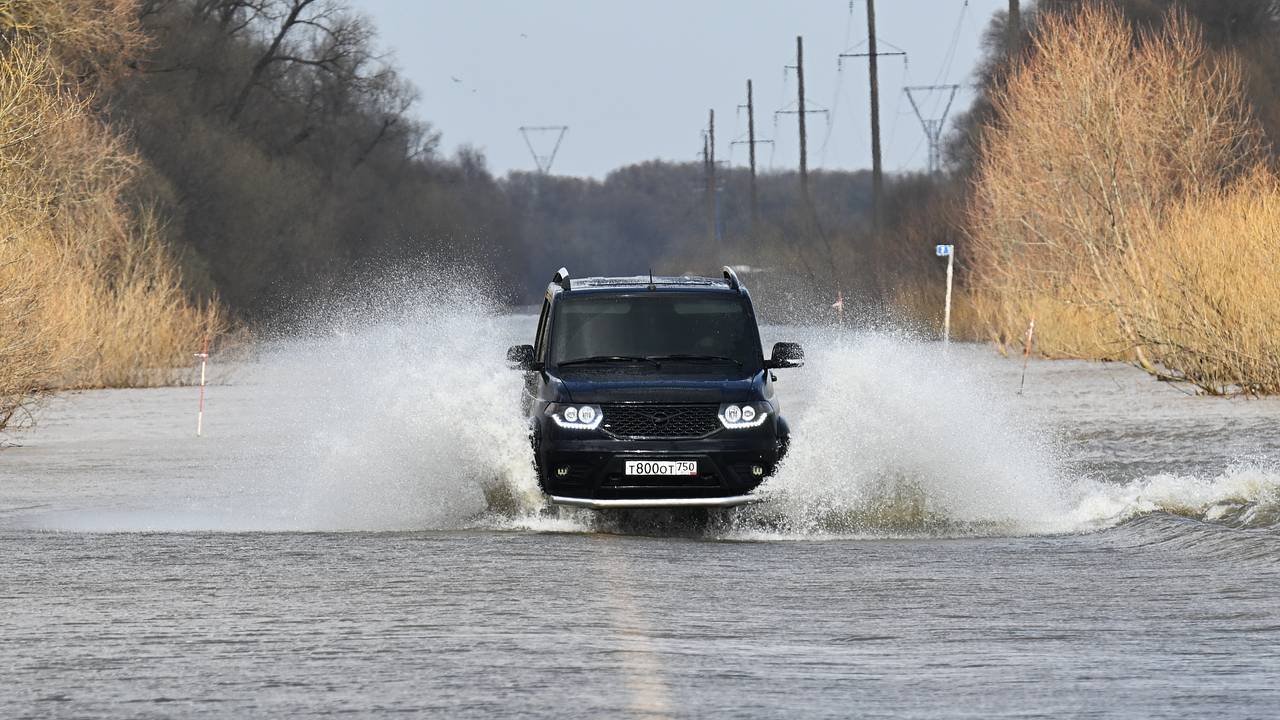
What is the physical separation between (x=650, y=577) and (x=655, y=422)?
2.26 m

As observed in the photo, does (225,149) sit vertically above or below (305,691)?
above

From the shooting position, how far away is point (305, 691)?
9.05 metres

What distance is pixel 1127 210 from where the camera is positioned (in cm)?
4425

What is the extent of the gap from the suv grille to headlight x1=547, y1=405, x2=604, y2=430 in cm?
6

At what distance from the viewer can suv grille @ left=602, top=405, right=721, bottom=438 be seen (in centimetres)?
1545

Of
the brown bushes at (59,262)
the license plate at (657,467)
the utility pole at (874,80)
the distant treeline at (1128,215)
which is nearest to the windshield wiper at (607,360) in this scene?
the license plate at (657,467)

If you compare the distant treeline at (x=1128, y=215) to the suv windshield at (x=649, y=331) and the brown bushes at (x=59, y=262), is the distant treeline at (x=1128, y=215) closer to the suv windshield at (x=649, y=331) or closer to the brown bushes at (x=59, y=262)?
the brown bushes at (x=59, y=262)

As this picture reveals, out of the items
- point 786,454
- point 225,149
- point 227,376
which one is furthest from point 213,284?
point 786,454

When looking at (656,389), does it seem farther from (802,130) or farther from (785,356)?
(802,130)

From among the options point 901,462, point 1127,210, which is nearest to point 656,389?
point 901,462

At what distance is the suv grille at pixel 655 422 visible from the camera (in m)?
15.5

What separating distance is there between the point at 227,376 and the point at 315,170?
5254 centimetres

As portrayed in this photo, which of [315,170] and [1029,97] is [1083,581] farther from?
[315,170]

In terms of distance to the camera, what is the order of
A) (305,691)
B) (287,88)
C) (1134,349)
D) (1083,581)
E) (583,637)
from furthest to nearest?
(287,88) → (1134,349) → (1083,581) → (583,637) → (305,691)
